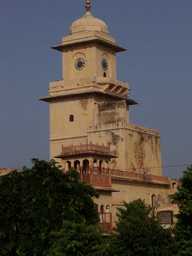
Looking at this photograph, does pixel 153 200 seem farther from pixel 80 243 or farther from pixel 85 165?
pixel 80 243

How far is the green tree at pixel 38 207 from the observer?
34.7 m

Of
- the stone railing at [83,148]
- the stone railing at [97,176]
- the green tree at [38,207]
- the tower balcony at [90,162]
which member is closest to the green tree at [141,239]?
the green tree at [38,207]

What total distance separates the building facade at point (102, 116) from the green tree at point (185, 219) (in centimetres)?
1397

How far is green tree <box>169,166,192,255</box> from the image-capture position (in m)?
32.6

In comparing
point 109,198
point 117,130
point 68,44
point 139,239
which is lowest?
point 139,239

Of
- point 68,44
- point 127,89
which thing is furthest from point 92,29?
point 127,89

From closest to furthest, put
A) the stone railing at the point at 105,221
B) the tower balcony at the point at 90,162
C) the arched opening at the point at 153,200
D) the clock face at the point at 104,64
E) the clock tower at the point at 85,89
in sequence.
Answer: the stone railing at the point at 105,221, the tower balcony at the point at 90,162, the arched opening at the point at 153,200, the clock tower at the point at 85,89, the clock face at the point at 104,64

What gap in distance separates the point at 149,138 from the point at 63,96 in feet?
27.2

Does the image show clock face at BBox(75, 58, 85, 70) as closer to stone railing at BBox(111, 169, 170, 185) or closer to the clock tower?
the clock tower

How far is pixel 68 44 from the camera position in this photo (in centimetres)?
5753

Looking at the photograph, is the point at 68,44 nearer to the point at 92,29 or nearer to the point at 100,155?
the point at 92,29

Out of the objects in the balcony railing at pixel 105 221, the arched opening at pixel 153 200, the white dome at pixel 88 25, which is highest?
the white dome at pixel 88 25

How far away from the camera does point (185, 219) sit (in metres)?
33.8

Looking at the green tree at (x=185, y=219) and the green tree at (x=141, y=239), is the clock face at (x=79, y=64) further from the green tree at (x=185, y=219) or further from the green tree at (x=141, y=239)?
the green tree at (x=141, y=239)
